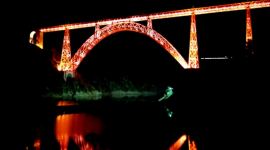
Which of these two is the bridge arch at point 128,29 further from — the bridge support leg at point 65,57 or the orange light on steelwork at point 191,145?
the orange light on steelwork at point 191,145

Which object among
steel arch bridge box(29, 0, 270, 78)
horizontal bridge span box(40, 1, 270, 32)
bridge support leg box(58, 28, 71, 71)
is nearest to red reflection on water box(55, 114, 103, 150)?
steel arch bridge box(29, 0, 270, 78)

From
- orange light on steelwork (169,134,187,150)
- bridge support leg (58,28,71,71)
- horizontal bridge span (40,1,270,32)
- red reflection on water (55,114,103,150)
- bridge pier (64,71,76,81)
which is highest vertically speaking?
horizontal bridge span (40,1,270,32)

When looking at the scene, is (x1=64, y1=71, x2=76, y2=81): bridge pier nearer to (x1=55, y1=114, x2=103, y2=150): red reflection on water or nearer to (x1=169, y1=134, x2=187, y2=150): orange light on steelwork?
(x1=55, y1=114, x2=103, y2=150): red reflection on water

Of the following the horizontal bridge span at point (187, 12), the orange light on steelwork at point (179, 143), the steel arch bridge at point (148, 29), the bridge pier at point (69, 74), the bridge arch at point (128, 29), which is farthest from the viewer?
the bridge pier at point (69, 74)

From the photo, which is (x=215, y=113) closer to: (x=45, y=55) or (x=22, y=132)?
(x=22, y=132)

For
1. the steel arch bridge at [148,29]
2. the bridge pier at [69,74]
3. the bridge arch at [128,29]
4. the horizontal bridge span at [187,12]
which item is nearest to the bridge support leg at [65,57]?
the steel arch bridge at [148,29]

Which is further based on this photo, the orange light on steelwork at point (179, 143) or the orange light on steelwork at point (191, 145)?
the orange light on steelwork at point (179, 143)

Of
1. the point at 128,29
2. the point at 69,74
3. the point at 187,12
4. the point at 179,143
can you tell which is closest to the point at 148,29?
the point at 128,29

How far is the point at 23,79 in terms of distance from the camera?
1714 cm

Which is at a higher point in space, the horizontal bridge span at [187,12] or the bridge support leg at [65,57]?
the horizontal bridge span at [187,12]

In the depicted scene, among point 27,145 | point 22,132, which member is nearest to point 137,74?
point 22,132

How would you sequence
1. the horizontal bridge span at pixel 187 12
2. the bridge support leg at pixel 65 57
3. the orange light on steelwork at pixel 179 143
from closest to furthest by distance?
the orange light on steelwork at pixel 179 143 < the horizontal bridge span at pixel 187 12 < the bridge support leg at pixel 65 57

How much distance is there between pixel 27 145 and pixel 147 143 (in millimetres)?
3101

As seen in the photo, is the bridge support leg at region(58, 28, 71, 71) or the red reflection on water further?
the bridge support leg at region(58, 28, 71, 71)
